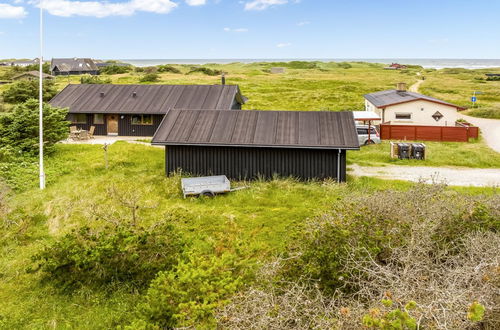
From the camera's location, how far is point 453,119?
30.9 meters

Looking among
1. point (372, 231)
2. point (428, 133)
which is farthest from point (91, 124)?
point (372, 231)

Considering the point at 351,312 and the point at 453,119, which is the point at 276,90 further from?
the point at 351,312

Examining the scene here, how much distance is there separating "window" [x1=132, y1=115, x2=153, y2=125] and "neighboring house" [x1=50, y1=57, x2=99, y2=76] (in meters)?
72.6

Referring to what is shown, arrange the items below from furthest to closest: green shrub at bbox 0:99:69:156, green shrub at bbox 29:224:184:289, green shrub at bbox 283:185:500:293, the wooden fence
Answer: the wooden fence
green shrub at bbox 0:99:69:156
green shrub at bbox 29:224:184:289
green shrub at bbox 283:185:500:293

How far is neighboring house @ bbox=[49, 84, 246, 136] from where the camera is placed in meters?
29.3

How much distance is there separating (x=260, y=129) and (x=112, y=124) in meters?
17.0

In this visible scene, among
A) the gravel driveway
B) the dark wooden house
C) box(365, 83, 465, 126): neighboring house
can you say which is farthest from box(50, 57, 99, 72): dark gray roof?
the dark wooden house

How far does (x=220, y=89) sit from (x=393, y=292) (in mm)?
26841

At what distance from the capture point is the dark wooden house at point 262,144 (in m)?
17.0

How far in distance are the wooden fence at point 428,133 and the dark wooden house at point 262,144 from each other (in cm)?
1239

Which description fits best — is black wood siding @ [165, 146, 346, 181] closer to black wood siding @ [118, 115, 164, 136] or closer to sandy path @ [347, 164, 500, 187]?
sandy path @ [347, 164, 500, 187]

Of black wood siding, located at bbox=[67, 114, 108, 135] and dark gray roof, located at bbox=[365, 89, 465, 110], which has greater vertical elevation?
dark gray roof, located at bbox=[365, 89, 465, 110]

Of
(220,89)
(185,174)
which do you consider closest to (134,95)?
(220,89)

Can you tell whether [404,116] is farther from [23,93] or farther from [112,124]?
[23,93]
